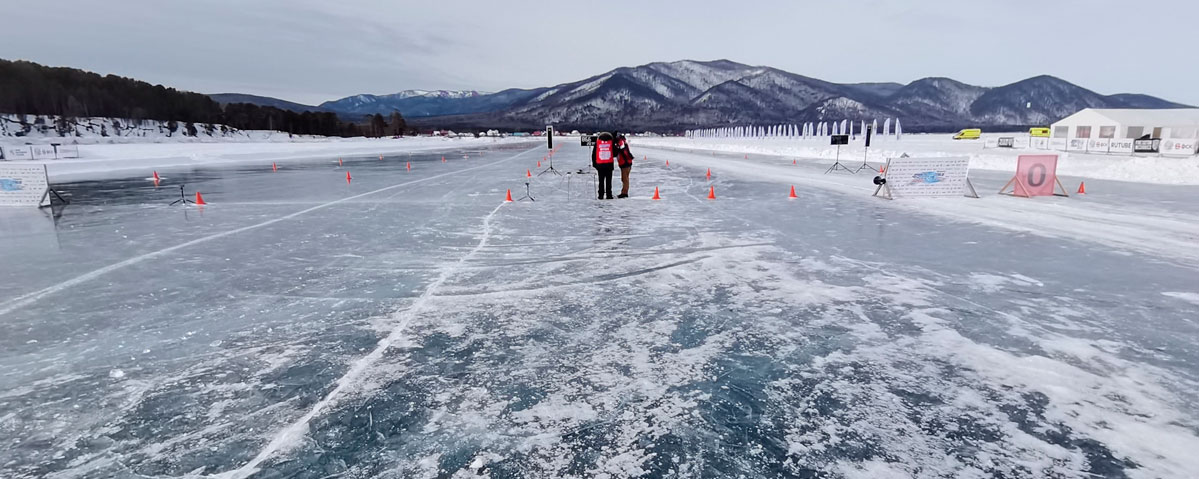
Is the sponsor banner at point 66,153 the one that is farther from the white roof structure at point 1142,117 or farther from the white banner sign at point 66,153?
the white roof structure at point 1142,117

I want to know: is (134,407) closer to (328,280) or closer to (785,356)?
(328,280)

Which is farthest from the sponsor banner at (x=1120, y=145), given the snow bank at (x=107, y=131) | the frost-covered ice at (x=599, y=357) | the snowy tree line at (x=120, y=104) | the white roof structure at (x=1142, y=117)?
the snowy tree line at (x=120, y=104)

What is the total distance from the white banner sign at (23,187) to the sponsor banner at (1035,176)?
23.2 m

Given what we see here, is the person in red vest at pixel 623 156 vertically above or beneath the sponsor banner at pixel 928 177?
above

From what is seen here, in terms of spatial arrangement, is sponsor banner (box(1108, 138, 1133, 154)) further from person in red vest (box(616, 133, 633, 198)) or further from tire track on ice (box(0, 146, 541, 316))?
tire track on ice (box(0, 146, 541, 316))

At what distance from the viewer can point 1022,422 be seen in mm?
3018

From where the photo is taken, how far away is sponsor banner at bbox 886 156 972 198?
13.1 meters

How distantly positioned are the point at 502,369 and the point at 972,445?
2.72 meters

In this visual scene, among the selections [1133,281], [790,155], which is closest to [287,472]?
[1133,281]

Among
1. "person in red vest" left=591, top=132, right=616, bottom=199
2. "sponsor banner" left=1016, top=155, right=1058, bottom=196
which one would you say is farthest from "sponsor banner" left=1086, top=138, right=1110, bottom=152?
"person in red vest" left=591, top=132, right=616, bottom=199

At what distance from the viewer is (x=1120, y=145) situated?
107 feet

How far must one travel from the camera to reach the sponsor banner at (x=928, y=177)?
42.9ft

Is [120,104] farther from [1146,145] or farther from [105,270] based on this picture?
[1146,145]

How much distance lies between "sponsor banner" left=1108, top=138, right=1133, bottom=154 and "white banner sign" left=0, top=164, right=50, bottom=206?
1872 inches
